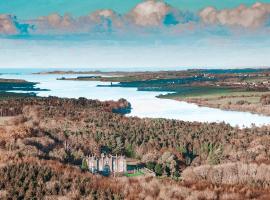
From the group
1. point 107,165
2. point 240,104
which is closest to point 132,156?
point 107,165

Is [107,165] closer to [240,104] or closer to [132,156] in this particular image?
[132,156]

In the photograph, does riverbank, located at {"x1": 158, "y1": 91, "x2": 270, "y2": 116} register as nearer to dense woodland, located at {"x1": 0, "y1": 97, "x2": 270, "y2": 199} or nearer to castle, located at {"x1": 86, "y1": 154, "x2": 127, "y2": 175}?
dense woodland, located at {"x1": 0, "y1": 97, "x2": 270, "y2": 199}

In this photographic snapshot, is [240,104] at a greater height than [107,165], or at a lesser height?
lesser

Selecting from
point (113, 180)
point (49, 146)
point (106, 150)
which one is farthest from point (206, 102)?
point (113, 180)

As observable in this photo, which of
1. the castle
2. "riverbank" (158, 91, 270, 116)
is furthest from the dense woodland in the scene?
"riverbank" (158, 91, 270, 116)

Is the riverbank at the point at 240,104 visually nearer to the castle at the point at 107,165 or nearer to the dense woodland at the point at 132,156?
the dense woodland at the point at 132,156

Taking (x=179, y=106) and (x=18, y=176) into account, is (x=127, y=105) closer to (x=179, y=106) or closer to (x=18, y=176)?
(x=179, y=106)

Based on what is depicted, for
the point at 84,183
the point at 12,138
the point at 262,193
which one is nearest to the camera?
the point at 262,193

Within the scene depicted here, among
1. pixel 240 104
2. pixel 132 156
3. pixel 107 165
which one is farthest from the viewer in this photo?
pixel 240 104
